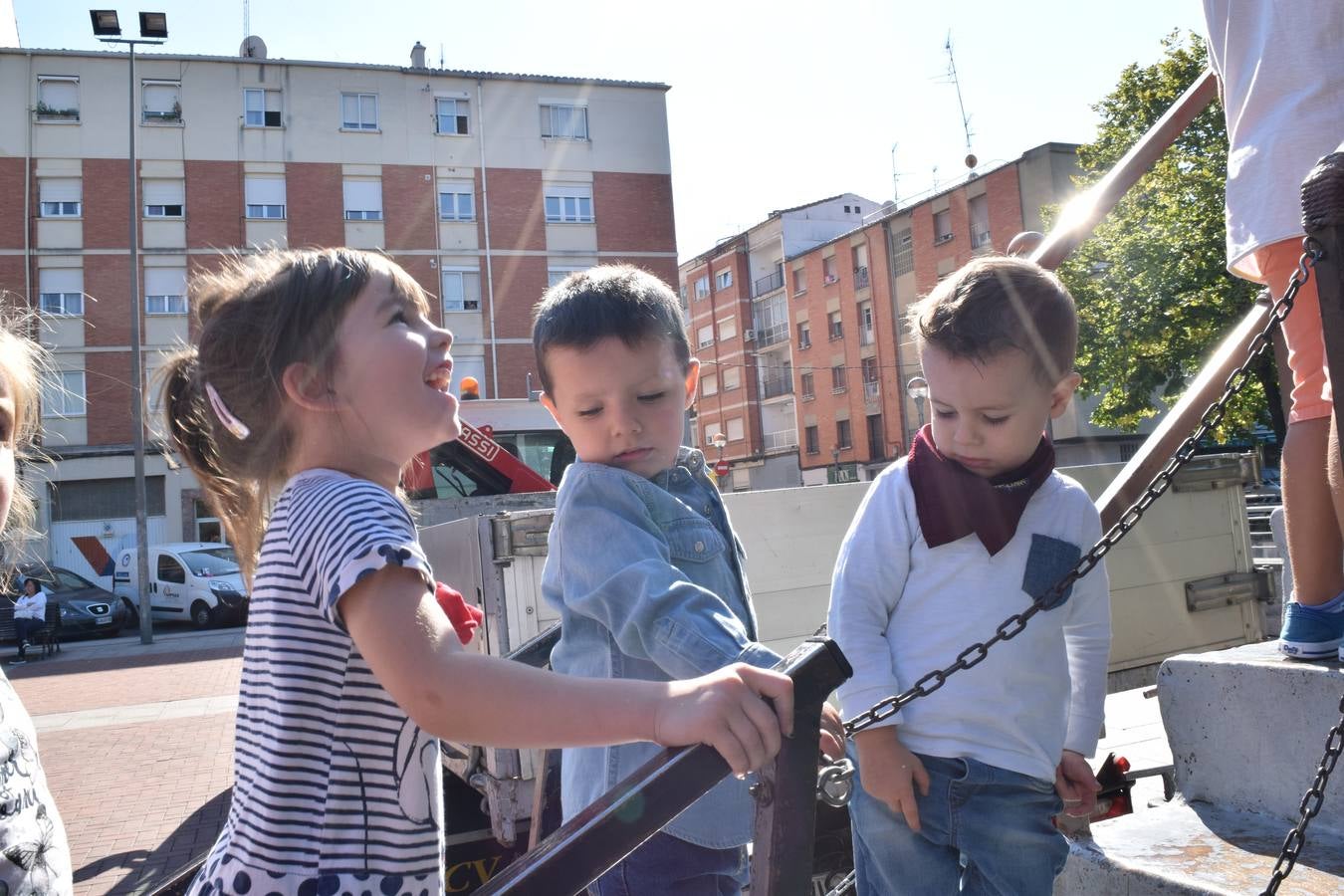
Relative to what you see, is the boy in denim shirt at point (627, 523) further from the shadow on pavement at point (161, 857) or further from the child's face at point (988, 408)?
the shadow on pavement at point (161, 857)

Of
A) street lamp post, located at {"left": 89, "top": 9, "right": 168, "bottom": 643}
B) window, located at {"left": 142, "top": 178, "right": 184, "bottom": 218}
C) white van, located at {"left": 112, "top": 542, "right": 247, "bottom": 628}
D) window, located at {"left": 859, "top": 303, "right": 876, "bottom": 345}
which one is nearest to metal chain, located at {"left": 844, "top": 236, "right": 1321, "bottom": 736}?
street lamp post, located at {"left": 89, "top": 9, "right": 168, "bottom": 643}

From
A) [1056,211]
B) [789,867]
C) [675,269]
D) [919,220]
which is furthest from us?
[919,220]

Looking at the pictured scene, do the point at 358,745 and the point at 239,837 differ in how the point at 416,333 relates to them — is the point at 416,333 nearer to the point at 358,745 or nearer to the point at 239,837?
the point at 358,745

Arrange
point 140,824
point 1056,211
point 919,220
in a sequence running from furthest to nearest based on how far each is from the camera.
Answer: point 919,220 → point 1056,211 → point 140,824

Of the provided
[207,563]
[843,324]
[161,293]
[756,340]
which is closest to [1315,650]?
[207,563]

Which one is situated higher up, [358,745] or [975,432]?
[975,432]

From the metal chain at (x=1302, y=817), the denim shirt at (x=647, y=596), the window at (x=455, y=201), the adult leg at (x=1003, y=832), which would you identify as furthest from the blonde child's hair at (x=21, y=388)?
Result: the window at (x=455, y=201)

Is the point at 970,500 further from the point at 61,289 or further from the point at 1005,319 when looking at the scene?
the point at 61,289

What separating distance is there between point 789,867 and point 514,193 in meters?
30.9

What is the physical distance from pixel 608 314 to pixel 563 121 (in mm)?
31178

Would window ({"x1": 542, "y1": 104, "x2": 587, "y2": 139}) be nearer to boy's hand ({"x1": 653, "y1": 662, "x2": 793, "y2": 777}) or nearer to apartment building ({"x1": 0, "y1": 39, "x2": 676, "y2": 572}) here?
apartment building ({"x1": 0, "y1": 39, "x2": 676, "y2": 572})

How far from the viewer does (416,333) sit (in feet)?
4.65

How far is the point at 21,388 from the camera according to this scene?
67.3 inches

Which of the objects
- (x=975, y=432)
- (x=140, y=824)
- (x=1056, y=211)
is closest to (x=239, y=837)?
(x=975, y=432)
